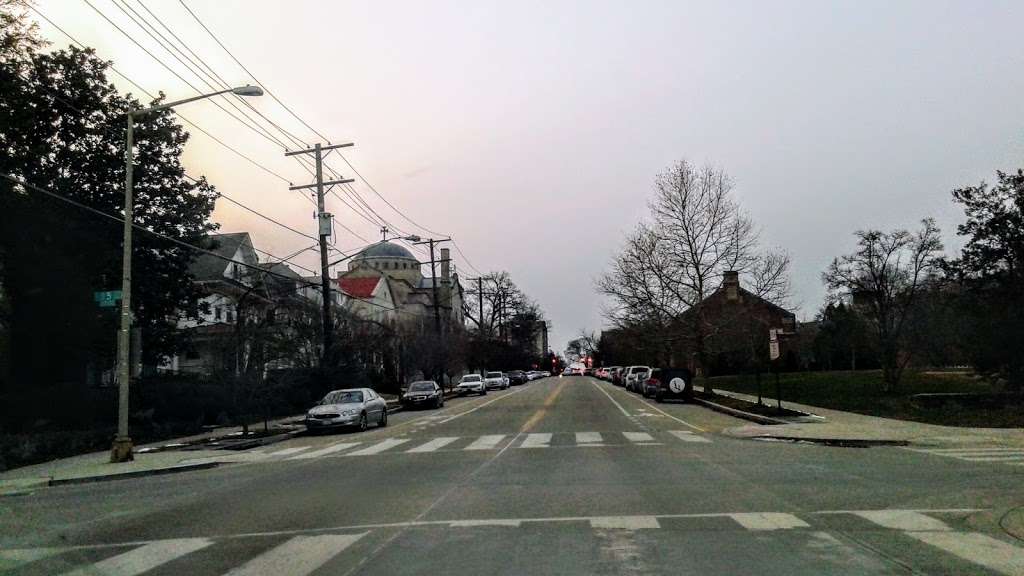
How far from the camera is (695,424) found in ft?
84.0

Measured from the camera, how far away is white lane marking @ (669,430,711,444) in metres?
19.7

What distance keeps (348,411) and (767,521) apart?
19.2m

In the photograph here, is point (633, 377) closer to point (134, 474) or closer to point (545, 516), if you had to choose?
point (134, 474)

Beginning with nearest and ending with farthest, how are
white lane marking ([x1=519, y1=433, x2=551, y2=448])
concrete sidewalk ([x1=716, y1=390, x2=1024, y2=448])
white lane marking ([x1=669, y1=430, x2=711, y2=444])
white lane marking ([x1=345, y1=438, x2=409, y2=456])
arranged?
concrete sidewalk ([x1=716, y1=390, x2=1024, y2=448]), white lane marking ([x1=345, y1=438, x2=409, y2=456]), white lane marking ([x1=519, y1=433, x2=551, y2=448]), white lane marking ([x1=669, y1=430, x2=711, y2=444])

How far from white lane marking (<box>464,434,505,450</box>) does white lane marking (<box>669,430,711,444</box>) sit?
4641 mm

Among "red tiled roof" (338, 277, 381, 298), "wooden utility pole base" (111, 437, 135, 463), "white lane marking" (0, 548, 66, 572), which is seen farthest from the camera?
"red tiled roof" (338, 277, 381, 298)

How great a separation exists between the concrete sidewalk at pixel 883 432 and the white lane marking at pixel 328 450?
1018 cm

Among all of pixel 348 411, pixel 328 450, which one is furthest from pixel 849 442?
pixel 348 411

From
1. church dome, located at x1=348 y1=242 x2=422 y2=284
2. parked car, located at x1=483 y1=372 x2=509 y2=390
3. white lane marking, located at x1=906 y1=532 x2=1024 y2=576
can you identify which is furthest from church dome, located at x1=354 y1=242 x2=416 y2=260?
white lane marking, located at x1=906 y1=532 x2=1024 y2=576

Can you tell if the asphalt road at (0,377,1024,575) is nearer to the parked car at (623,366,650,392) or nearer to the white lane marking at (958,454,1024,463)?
the white lane marking at (958,454,1024,463)

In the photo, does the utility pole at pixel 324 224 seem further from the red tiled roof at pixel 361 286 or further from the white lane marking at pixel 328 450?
the red tiled roof at pixel 361 286

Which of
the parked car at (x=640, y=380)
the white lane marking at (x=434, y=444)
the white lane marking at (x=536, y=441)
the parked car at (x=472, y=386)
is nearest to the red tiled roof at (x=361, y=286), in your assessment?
the parked car at (x=472, y=386)

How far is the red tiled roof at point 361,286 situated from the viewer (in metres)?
81.9

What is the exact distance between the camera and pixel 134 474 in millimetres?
16562
